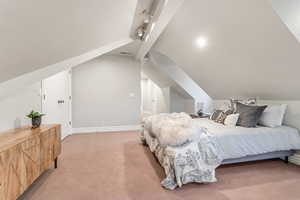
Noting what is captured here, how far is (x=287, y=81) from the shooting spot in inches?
103

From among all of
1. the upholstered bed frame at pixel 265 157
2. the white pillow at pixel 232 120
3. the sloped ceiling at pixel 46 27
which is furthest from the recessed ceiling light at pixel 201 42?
the upholstered bed frame at pixel 265 157

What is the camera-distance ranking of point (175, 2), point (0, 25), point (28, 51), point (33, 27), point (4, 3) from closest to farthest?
point (4, 3) → point (0, 25) → point (33, 27) → point (28, 51) → point (175, 2)

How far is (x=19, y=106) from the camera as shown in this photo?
2416 millimetres

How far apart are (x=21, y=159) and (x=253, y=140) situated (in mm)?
3029

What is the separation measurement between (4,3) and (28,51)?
78cm

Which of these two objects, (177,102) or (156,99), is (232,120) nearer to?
(177,102)

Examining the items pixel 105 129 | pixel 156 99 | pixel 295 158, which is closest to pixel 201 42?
pixel 295 158

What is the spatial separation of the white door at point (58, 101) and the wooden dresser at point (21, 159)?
1.36 meters

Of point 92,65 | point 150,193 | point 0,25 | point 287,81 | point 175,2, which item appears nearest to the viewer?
point 0,25

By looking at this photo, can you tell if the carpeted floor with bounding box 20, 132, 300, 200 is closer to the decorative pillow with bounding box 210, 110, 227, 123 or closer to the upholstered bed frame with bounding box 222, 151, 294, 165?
the upholstered bed frame with bounding box 222, 151, 294, 165

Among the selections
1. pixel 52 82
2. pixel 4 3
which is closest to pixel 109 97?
pixel 52 82

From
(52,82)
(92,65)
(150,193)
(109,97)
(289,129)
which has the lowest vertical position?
(150,193)

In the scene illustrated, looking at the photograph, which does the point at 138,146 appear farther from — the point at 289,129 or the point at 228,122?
the point at 289,129

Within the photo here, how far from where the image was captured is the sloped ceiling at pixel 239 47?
1.98m
